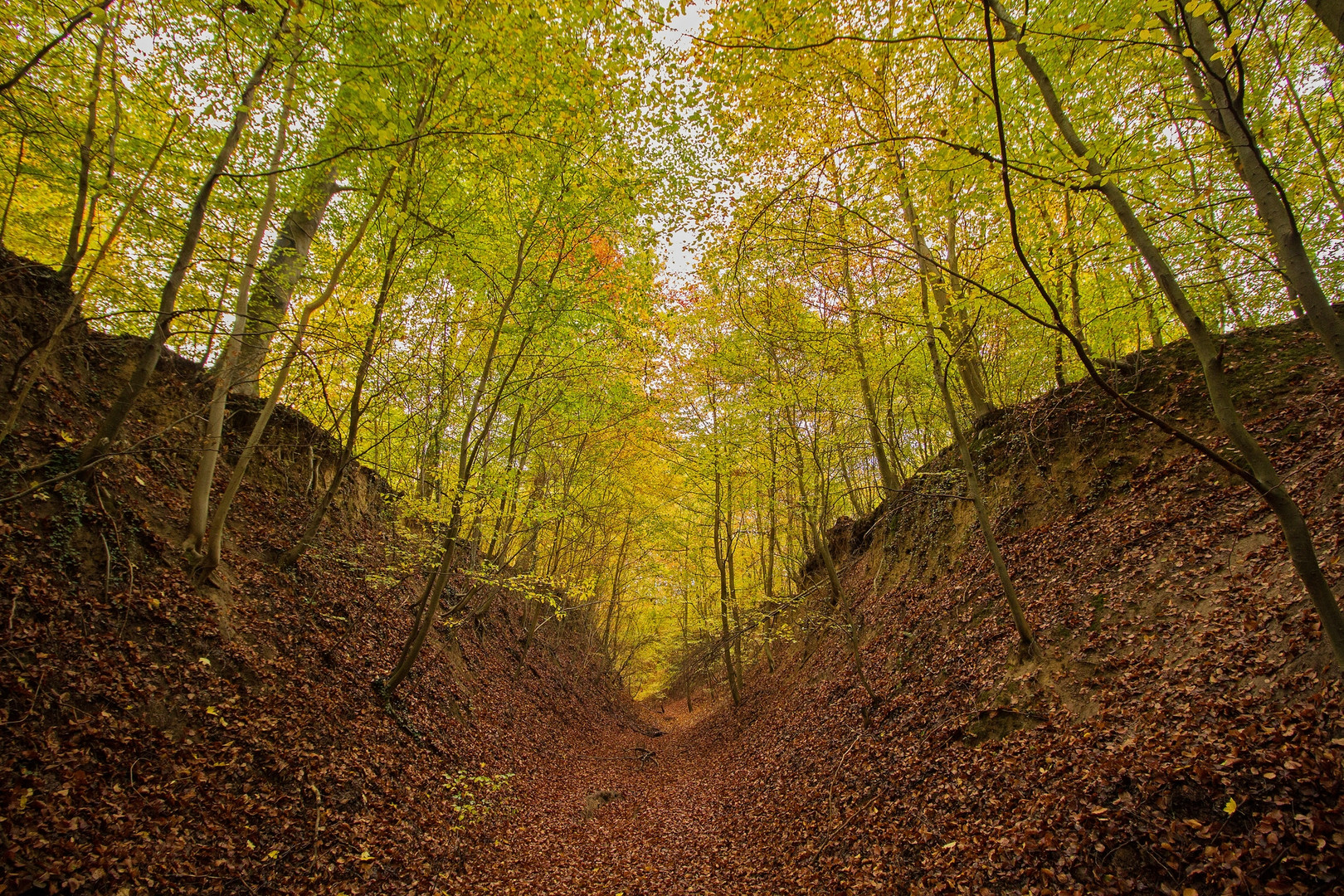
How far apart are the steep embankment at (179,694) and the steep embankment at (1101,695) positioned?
4.93 m

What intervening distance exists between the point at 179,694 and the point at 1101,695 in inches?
373

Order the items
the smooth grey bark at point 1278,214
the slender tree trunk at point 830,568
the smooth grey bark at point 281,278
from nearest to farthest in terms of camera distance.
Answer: the smooth grey bark at point 1278,214, the smooth grey bark at point 281,278, the slender tree trunk at point 830,568

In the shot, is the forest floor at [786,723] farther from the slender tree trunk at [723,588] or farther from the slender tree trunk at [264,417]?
the slender tree trunk at [723,588]

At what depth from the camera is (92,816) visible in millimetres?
3988

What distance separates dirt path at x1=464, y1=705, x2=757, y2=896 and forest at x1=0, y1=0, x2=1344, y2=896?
0.12 m

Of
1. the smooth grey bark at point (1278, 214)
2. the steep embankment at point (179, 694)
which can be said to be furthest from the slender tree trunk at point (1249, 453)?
the steep embankment at point (179, 694)

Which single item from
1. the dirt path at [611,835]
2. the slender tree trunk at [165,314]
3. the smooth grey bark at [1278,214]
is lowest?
A: the dirt path at [611,835]

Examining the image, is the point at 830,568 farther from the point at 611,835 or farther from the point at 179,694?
the point at 179,694

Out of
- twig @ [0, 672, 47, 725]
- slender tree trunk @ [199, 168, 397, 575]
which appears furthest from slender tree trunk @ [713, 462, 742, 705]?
twig @ [0, 672, 47, 725]

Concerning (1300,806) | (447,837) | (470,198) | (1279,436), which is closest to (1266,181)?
(1300,806)

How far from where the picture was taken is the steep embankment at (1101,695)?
371cm

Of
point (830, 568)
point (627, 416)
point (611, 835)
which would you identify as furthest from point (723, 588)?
point (611, 835)

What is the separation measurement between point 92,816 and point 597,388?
8822mm

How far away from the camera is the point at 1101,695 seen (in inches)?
212
